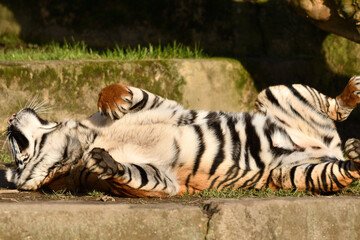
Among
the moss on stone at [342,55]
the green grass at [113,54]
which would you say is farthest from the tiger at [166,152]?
the moss on stone at [342,55]

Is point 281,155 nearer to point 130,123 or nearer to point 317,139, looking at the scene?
point 317,139

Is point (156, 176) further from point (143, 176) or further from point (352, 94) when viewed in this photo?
point (352, 94)

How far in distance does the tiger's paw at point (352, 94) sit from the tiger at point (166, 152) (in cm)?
39

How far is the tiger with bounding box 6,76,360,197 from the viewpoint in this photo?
3496mm

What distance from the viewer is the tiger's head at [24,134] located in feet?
12.3

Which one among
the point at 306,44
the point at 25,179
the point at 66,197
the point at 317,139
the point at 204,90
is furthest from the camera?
the point at 306,44

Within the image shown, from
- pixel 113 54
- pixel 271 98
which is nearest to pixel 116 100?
pixel 271 98

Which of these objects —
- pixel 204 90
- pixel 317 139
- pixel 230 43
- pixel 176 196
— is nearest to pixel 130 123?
pixel 176 196

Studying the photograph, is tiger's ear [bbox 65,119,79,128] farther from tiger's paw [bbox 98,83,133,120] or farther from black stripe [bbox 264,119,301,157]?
black stripe [bbox 264,119,301,157]

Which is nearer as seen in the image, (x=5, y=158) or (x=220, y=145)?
(x=220, y=145)

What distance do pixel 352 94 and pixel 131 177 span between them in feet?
A: 5.44

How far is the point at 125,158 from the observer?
3.53 m

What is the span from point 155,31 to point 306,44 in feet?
5.57

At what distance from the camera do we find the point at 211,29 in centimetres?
709
